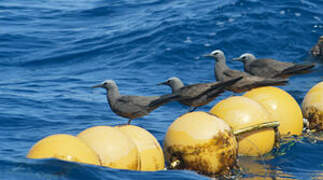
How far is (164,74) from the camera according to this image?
635 inches

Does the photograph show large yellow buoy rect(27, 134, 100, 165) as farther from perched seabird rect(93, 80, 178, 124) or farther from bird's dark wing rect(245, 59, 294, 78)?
bird's dark wing rect(245, 59, 294, 78)

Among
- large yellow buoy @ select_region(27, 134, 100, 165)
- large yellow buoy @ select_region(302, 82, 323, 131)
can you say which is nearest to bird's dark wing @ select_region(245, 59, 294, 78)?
large yellow buoy @ select_region(302, 82, 323, 131)

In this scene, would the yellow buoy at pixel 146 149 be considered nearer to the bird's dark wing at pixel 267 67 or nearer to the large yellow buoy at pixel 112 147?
the large yellow buoy at pixel 112 147

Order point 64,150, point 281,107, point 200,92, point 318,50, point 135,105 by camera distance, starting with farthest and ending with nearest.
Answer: point 318,50 < point 281,107 < point 200,92 < point 135,105 < point 64,150

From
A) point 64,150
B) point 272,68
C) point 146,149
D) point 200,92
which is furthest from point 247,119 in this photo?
point 64,150

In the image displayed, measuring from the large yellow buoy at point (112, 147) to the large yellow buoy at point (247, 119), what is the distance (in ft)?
6.37

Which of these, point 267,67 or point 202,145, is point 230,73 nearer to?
point 267,67

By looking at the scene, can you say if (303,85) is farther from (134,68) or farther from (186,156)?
(186,156)

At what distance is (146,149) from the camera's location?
7.21 m

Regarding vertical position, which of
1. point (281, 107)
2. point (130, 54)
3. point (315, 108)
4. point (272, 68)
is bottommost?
point (315, 108)

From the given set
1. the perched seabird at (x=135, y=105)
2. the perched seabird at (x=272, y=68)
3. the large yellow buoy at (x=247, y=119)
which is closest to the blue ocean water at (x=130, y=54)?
the large yellow buoy at (x=247, y=119)

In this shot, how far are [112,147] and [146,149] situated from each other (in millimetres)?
660

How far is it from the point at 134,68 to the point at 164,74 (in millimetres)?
1305

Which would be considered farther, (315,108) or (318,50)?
(318,50)
